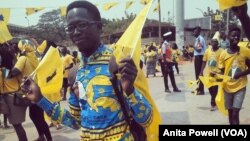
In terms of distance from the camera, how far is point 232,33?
5.32 meters

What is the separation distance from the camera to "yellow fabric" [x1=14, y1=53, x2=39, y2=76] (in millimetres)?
5648

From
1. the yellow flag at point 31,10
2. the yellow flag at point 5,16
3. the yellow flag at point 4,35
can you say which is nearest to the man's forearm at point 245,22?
the yellow flag at point 4,35

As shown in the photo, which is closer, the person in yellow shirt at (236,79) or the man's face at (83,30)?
the man's face at (83,30)

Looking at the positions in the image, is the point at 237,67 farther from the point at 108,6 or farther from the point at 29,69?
the point at 108,6

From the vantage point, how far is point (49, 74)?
2.48 m

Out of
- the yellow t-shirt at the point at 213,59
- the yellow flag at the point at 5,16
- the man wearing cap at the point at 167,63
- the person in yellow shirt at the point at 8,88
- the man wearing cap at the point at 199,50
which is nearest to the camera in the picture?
the person in yellow shirt at the point at 8,88

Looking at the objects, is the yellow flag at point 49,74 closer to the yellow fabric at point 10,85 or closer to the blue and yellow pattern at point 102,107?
the blue and yellow pattern at point 102,107

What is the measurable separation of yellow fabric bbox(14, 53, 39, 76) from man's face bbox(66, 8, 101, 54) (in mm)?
3561

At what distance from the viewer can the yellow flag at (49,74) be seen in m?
2.42

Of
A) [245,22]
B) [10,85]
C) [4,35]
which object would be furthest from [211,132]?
[10,85]

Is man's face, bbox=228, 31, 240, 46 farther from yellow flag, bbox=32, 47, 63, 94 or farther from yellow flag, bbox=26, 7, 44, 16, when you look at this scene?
yellow flag, bbox=26, 7, 44, 16

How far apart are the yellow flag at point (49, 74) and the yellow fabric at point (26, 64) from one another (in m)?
3.29

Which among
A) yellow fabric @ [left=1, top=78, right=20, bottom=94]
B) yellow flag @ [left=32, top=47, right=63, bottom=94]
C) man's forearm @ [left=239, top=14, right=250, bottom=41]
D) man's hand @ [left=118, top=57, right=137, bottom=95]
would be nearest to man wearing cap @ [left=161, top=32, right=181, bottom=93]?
yellow fabric @ [left=1, top=78, right=20, bottom=94]

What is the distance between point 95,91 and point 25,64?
12.5ft
